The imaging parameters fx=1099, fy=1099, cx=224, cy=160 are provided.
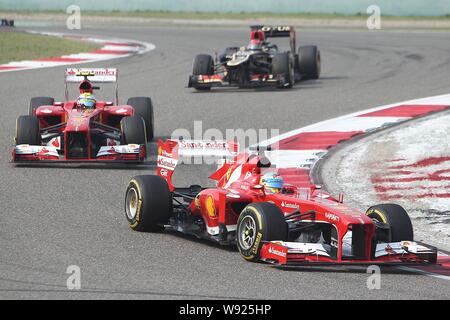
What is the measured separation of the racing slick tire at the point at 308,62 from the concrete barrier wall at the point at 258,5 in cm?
2357

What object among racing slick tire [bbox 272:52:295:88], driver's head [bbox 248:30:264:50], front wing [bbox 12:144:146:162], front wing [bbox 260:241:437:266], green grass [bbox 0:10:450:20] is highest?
green grass [bbox 0:10:450:20]

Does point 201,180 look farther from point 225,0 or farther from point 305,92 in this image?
point 225,0

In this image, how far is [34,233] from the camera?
11008mm

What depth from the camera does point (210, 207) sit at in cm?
1080

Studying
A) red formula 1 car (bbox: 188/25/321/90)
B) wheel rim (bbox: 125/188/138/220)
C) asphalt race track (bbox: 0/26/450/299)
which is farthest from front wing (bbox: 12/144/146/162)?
red formula 1 car (bbox: 188/25/321/90)

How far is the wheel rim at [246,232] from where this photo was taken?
32.8 feet

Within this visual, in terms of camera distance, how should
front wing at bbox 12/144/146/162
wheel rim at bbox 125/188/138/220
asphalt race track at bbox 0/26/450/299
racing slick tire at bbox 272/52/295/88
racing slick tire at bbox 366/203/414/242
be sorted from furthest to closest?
racing slick tire at bbox 272/52/295/88 → front wing at bbox 12/144/146/162 → wheel rim at bbox 125/188/138/220 → racing slick tire at bbox 366/203/414/242 → asphalt race track at bbox 0/26/450/299

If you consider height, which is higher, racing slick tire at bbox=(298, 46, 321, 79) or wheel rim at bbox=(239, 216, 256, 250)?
racing slick tire at bbox=(298, 46, 321, 79)

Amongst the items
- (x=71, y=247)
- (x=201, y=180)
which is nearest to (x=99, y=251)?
(x=71, y=247)

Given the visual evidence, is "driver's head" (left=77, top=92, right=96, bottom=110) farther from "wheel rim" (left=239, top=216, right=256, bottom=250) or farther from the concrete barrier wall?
the concrete barrier wall

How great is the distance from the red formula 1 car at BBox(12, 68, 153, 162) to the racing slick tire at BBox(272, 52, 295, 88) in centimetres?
661

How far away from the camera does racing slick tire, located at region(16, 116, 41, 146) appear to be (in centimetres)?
1541

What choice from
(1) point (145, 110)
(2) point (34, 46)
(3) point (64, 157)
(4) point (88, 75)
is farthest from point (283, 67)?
(2) point (34, 46)

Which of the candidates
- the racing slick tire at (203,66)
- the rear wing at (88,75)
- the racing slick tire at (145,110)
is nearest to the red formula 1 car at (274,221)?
the rear wing at (88,75)
